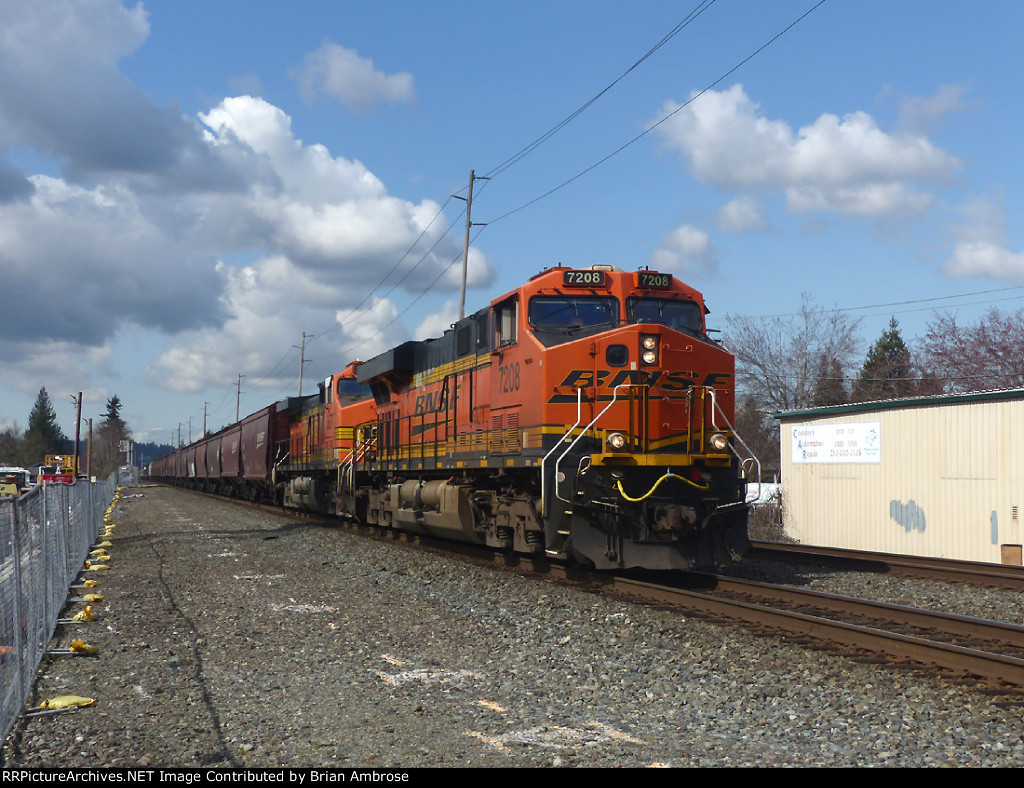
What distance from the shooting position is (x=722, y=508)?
1133 centimetres

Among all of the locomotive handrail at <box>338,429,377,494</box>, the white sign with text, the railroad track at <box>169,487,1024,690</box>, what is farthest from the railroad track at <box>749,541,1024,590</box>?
the locomotive handrail at <box>338,429,377,494</box>

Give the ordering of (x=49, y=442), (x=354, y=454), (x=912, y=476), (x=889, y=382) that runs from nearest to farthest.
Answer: (x=912, y=476)
(x=354, y=454)
(x=889, y=382)
(x=49, y=442)

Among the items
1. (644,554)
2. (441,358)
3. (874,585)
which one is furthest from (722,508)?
(441,358)

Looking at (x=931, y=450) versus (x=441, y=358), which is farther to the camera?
(x=931, y=450)

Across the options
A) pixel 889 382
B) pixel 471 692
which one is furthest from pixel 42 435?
pixel 471 692

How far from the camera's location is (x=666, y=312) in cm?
1230

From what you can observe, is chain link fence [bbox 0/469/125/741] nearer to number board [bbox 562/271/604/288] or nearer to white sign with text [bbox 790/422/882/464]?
number board [bbox 562/271/604/288]

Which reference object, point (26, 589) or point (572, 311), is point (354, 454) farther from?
point (26, 589)

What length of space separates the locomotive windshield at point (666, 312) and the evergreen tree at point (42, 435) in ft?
382

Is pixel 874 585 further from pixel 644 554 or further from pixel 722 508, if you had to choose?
pixel 644 554

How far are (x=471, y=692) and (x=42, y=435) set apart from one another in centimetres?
13985

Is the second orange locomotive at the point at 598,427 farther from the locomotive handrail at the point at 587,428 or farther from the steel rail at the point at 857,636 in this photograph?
the steel rail at the point at 857,636

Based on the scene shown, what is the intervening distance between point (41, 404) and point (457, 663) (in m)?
150

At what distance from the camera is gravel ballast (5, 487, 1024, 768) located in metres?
5.13
